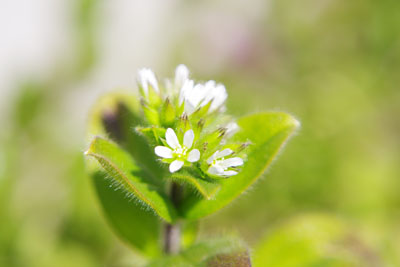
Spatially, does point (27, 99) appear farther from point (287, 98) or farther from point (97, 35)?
point (287, 98)

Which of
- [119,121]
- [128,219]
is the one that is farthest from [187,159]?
[119,121]

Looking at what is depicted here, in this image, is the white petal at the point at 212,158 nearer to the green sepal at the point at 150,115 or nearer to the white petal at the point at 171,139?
the white petal at the point at 171,139

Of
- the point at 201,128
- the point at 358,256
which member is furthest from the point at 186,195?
the point at 358,256

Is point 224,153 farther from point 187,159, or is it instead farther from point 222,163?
point 187,159

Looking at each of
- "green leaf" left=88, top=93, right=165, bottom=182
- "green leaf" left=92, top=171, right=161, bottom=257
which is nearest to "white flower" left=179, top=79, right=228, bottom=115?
"green leaf" left=88, top=93, right=165, bottom=182

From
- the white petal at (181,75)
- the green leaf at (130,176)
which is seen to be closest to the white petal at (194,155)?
the green leaf at (130,176)
